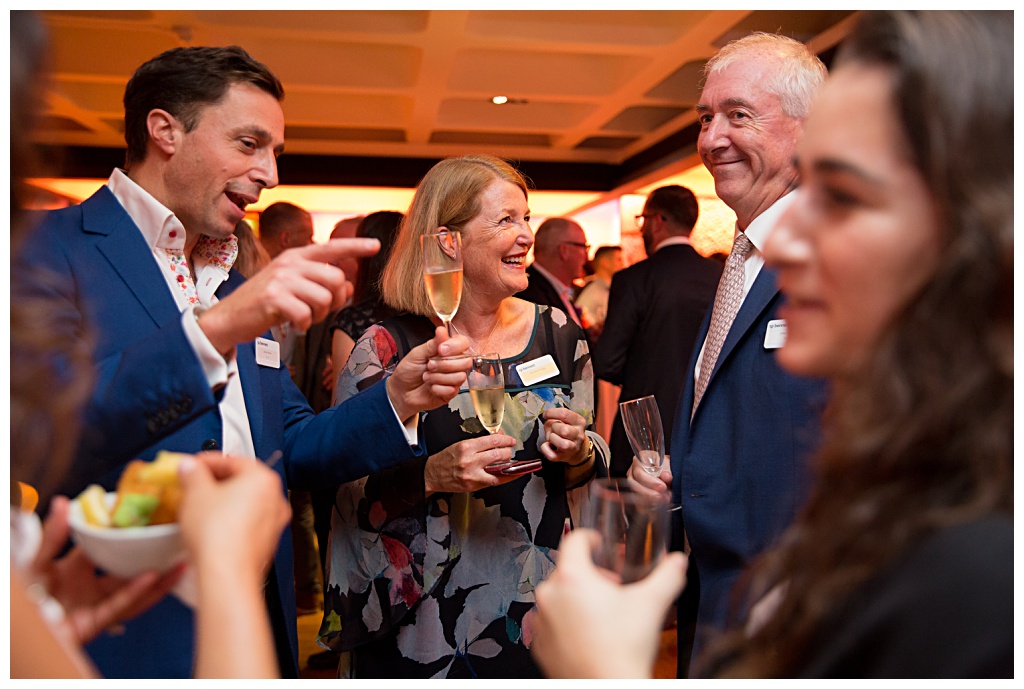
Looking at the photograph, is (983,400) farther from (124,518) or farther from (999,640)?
(124,518)

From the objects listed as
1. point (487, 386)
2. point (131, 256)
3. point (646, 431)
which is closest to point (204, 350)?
point (131, 256)

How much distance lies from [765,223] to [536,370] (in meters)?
0.78

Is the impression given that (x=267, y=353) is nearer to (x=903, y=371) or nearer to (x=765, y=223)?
(x=765, y=223)

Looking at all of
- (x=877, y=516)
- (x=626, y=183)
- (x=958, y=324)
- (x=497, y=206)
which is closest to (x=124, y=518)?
(x=877, y=516)

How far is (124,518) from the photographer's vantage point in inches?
38.4

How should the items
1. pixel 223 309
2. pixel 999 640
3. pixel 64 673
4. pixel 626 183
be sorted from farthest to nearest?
1. pixel 626 183
2. pixel 223 309
3. pixel 64 673
4. pixel 999 640

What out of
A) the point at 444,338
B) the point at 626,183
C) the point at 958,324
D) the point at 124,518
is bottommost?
the point at 124,518

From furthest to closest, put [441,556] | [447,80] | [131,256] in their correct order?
[447,80] → [441,556] → [131,256]

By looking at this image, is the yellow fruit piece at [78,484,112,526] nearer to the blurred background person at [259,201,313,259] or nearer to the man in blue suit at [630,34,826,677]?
the man in blue suit at [630,34,826,677]

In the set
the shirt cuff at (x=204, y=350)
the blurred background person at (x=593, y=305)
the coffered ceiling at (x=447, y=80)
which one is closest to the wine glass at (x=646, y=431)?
the shirt cuff at (x=204, y=350)

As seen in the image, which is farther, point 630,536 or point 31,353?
point 31,353

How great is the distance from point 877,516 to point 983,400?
16cm

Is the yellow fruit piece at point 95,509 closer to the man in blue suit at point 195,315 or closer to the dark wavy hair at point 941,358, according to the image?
Result: the man in blue suit at point 195,315

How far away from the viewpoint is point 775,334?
177 centimetres
